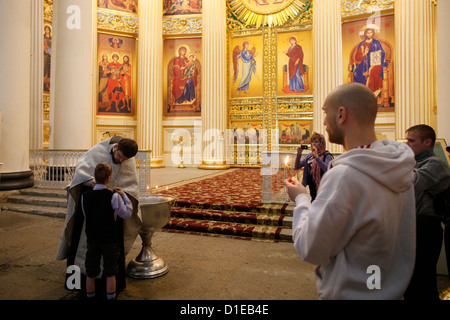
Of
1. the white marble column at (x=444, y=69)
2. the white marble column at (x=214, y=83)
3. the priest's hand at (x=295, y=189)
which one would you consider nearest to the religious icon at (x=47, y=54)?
the white marble column at (x=214, y=83)

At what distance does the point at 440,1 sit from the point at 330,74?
5.78 meters

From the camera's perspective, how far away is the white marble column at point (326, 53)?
33.4 feet

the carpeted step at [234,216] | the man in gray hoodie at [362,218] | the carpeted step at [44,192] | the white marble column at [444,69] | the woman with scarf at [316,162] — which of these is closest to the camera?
the man in gray hoodie at [362,218]

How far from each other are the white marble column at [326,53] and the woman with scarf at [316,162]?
21.3ft

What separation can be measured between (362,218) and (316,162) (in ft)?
9.52

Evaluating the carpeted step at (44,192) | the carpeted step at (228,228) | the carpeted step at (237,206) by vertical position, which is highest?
the carpeted step at (44,192)

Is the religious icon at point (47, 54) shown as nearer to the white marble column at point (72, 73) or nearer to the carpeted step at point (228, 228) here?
the white marble column at point (72, 73)

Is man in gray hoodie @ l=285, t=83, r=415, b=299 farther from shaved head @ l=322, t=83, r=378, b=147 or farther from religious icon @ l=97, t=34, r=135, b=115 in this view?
religious icon @ l=97, t=34, r=135, b=115

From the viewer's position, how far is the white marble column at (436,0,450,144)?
4312 mm

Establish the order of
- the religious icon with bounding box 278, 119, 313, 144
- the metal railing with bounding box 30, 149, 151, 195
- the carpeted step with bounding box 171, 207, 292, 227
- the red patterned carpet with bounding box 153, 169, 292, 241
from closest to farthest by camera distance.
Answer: the red patterned carpet with bounding box 153, 169, 292, 241, the carpeted step with bounding box 171, 207, 292, 227, the metal railing with bounding box 30, 149, 151, 195, the religious icon with bounding box 278, 119, 313, 144

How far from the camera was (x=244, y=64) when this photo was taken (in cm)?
1344

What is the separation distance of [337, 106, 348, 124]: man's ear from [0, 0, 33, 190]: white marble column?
23.7 ft

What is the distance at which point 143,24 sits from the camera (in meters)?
12.4

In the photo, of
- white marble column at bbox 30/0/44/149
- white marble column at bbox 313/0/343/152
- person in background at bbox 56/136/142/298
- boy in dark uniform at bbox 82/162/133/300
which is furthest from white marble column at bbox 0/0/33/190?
white marble column at bbox 313/0/343/152
